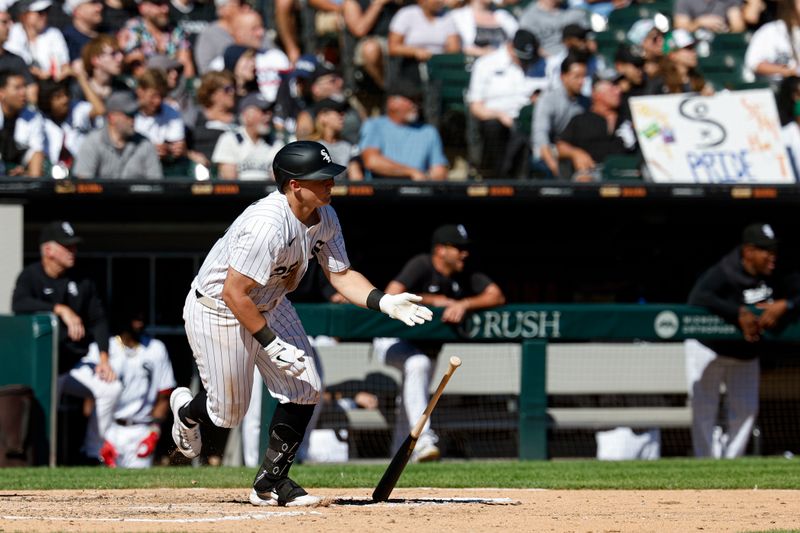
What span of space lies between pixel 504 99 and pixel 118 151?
11.2ft

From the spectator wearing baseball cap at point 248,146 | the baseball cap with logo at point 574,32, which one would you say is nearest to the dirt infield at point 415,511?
the spectator wearing baseball cap at point 248,146

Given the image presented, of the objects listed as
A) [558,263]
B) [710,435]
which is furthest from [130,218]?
[710,435]

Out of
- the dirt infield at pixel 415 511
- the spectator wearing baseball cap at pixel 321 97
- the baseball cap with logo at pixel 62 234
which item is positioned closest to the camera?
the dirt infield at pixel 415 511

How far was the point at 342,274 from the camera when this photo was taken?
608cm

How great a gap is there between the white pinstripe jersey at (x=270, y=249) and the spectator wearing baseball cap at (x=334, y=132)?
13.4 feet

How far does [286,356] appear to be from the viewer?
18.0 ft

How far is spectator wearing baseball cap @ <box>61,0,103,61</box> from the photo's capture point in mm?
11336

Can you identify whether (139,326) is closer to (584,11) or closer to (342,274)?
(342,274)

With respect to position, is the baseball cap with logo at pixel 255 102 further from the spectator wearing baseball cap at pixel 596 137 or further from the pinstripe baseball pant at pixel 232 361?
the pinstripe baseball pant at pixel 232 361

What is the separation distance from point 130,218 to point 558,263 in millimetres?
3404

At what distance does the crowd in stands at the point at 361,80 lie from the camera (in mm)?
10133

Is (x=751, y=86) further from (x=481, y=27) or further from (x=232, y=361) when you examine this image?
(x=232, y=361)

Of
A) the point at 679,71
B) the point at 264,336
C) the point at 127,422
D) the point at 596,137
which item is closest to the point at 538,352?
the point at 596,137

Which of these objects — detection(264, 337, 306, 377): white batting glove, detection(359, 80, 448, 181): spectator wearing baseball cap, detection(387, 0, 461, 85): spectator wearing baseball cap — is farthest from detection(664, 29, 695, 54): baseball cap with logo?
detection(264, 337, 306, 377): white batting glove
